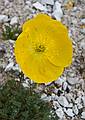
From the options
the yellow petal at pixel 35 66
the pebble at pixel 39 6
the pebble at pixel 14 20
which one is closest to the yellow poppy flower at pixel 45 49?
the yellow petal at pixel 35 66

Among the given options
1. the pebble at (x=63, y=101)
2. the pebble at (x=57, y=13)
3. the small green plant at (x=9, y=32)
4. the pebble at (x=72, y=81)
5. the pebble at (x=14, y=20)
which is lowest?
the pebble at (x=63, y=101)

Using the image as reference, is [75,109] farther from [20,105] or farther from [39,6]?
[39,6]

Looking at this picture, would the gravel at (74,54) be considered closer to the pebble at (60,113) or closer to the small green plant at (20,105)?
the pebble at (60,113)

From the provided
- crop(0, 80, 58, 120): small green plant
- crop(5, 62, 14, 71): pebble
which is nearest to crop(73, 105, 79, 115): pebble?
crop(0, 80, 58, 120): small green plant

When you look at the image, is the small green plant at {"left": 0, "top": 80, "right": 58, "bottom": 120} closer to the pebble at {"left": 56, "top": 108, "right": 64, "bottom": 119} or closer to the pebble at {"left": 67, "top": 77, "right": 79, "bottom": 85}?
the pebble at {"left": 56, "top": 108, "right": 64, "bottom": 119}

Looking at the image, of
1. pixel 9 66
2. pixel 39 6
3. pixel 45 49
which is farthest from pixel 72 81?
pixel 45 49

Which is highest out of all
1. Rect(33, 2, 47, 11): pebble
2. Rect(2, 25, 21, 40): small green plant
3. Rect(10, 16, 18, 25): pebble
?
Rect(33, 2, 47, 11): pebble
